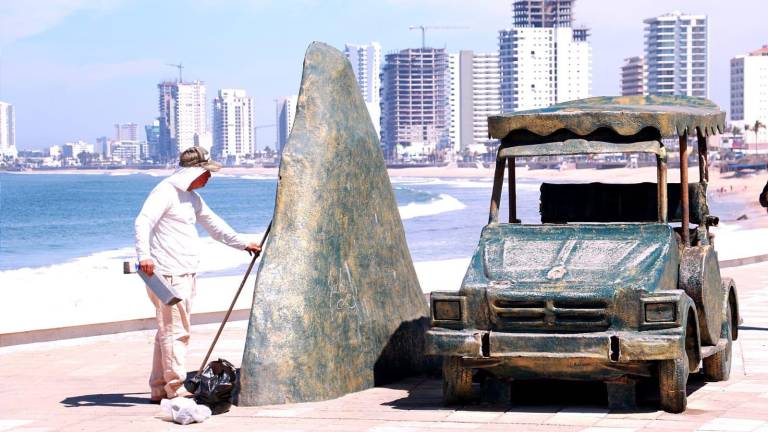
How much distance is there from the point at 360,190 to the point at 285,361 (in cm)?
149

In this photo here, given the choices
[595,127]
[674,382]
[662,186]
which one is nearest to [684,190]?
[662,186]

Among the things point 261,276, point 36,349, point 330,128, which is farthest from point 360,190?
point 36,349

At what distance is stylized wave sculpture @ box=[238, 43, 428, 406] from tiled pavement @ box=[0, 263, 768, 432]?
0.68 ft

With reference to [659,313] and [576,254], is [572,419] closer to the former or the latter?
[659,313]

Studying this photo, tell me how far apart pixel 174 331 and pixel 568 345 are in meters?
2.54

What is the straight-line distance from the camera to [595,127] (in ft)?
28.9

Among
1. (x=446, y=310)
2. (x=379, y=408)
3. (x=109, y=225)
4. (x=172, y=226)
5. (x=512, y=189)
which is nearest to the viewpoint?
(x=446, y=310)

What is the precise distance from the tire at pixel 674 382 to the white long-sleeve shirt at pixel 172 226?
301cm

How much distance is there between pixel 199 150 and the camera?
29.8ft

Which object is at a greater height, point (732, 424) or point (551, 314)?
point (551, 314)

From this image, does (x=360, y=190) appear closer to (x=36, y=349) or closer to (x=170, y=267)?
(x=170, y=267)

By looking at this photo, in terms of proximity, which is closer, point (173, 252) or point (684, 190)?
point (173, 252)

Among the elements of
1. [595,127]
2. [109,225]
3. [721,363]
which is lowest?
[109,225]

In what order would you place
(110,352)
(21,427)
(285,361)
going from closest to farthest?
(21,427) < (285,361) < (110,352)
